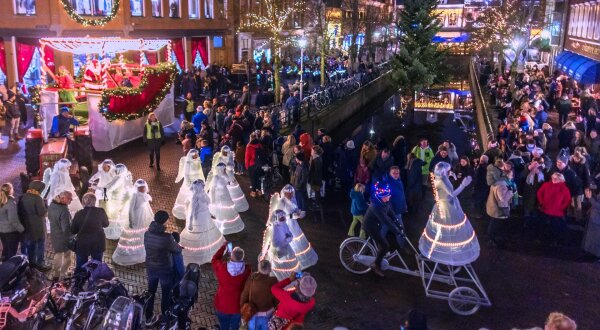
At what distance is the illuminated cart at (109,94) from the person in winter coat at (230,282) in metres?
11.1

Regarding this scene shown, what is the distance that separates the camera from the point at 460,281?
9383 mm

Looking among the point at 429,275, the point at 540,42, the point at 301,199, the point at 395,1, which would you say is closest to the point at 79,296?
the point at 429,275

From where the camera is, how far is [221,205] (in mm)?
11594

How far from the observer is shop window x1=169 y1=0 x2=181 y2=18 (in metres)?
34.6

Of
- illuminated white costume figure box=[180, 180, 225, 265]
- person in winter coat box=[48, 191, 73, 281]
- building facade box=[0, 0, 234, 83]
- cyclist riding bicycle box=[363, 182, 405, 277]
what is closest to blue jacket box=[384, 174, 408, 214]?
cyclist riding bicycle box=[363, 182, 405, 277]

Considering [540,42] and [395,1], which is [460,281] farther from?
[395,1]

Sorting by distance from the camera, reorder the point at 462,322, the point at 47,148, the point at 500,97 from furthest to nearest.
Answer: the point at 500,97 < the point at 47,148 < the point at 462,322

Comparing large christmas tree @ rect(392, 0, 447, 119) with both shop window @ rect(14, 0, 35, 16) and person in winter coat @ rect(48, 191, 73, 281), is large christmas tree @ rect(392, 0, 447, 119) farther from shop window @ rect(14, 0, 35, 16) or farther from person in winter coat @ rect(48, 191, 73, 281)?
person in winter coat @ rect(48, 191, 73, 281)

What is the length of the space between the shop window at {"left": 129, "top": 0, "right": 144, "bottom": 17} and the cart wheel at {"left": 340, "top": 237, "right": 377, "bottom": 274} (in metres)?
25.6

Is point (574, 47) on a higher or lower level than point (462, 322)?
higher

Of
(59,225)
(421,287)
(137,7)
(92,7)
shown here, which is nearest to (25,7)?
(92,7)

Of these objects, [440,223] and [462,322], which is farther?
[440,223]

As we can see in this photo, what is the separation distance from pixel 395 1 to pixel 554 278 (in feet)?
278

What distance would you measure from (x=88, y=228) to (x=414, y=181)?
7023mm
